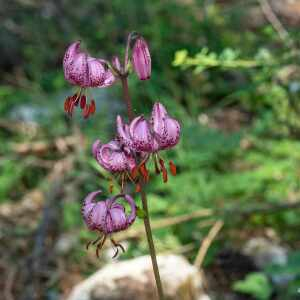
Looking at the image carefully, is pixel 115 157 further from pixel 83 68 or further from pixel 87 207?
pixel 83 68

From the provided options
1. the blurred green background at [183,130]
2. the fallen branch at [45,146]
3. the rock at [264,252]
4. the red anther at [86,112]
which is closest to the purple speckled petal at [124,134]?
the red anther at [86,112]

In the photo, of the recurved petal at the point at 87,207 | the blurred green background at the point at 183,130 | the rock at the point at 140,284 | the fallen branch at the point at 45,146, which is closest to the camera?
the recurved petal at the point at 87,207

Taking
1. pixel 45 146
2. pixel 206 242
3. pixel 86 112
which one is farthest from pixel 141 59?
pixel 45 146

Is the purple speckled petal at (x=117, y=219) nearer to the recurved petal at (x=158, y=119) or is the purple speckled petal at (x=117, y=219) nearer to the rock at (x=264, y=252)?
the recurved petal at (x=158, y=119)

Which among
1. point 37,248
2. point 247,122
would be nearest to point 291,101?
point 247,122

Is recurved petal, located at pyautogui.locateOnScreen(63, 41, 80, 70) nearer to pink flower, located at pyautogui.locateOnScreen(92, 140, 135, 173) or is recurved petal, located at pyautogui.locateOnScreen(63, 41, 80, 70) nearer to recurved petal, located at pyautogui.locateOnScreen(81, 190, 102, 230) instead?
pink flower, located at pyautogui.locateOnScreen(92, 140, 135, 173)

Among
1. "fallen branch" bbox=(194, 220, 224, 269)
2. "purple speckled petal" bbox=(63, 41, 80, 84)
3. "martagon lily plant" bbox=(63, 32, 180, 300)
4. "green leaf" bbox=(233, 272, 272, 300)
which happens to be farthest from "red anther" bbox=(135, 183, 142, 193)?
"fallen branch" bbox=(194, 220, 224, 269)
